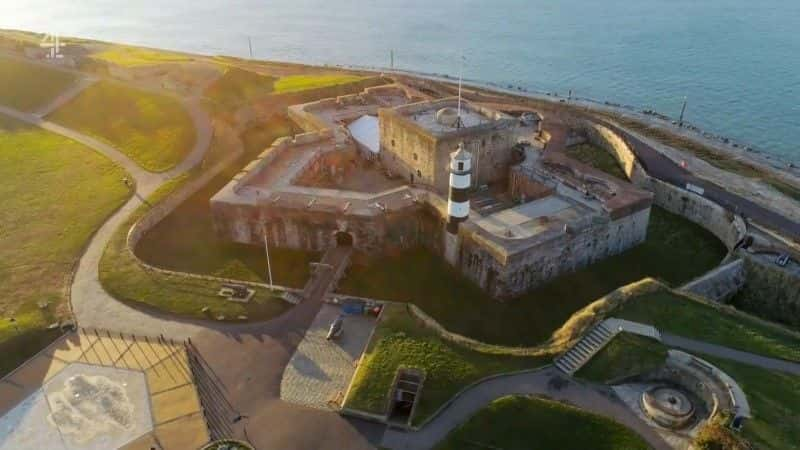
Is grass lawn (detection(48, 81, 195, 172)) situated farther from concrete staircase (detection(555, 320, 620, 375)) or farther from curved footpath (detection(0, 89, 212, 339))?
concrete staircase (detection(555, 320, 620, 375))

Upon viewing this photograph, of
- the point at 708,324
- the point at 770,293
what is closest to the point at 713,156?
the point at 770,293

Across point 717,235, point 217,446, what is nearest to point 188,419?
point 217,446

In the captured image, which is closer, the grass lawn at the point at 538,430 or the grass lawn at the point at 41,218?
the grass lawn at the point at 538,430

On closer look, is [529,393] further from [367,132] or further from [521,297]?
→ [367,132]

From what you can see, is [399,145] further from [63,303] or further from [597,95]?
[597,95]

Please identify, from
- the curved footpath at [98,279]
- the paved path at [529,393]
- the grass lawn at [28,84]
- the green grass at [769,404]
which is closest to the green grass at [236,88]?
the curved footpath at [98,279]

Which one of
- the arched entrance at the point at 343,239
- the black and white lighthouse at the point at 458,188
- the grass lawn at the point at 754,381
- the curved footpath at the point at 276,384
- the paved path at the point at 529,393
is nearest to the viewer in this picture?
the grass lawn at the point at 754,381

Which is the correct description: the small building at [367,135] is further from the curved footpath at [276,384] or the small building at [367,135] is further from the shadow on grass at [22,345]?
the shadow on grass at [22,345]

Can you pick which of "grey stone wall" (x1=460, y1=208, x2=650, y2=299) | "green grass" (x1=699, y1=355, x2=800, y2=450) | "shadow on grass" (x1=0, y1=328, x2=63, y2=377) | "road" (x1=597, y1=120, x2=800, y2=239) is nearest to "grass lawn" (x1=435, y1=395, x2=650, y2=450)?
"green grass" (x1=699, y1=355, x2=800, y2=450)
